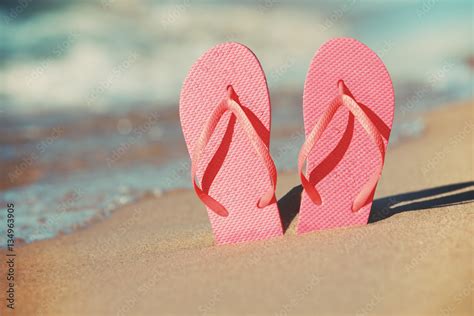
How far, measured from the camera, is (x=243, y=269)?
180 cm

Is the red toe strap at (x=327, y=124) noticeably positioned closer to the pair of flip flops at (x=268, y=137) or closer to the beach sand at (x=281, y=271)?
the pair of flip flops at (x=268, y=137)

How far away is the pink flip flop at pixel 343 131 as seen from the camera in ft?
6.95

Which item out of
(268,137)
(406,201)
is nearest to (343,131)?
(268,137)

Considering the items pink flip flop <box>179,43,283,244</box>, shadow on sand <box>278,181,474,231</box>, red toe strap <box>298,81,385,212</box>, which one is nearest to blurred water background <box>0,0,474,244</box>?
pink flip flop <box>179,43,283,244</box>

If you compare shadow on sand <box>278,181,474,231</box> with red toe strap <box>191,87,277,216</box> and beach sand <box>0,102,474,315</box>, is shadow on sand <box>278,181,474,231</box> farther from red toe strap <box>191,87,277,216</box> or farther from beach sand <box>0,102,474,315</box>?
red toe strap <box>191,87,277,216</box>

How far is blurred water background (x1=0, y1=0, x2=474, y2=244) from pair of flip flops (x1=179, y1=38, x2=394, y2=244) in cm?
106

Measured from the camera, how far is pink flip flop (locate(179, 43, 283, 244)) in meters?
2.16

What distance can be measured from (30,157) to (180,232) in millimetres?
2341

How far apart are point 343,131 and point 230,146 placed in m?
0.39

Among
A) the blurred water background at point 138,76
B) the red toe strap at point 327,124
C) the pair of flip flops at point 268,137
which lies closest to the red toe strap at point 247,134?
the pair of flip flops at point 268,137

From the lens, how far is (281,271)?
5.76ft

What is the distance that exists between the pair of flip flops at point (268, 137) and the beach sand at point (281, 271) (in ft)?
0.31

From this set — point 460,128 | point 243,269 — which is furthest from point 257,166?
point 460,128

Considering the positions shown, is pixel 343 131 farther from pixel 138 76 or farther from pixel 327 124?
pixel 138 76
